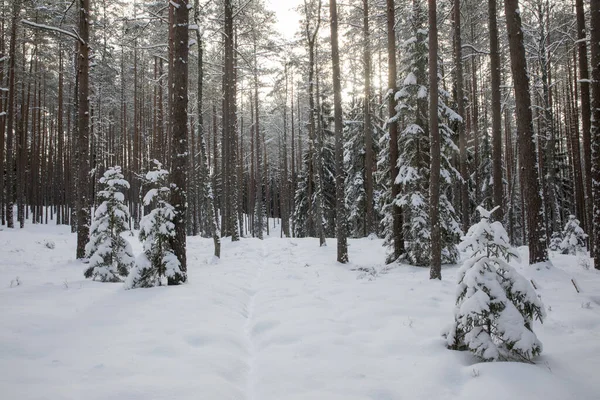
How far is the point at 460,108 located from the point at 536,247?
8.35 metres

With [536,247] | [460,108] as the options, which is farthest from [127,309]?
[460,108]

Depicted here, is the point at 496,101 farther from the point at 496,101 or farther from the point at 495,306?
the point at 495,306

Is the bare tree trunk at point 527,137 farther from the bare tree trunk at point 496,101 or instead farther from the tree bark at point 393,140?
the tree bark at point 393,140

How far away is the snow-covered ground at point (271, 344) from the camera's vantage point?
11.0 ft

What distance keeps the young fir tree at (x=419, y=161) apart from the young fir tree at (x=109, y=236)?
818cm

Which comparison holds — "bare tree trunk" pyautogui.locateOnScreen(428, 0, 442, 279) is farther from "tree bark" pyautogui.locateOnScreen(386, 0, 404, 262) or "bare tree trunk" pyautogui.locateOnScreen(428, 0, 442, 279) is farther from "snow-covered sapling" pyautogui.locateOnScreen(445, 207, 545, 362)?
"snow-covered sapling" pyautogui.locateOnScreen(445, 207, 545, 362)

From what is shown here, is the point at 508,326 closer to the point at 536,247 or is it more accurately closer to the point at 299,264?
the point at 536,247

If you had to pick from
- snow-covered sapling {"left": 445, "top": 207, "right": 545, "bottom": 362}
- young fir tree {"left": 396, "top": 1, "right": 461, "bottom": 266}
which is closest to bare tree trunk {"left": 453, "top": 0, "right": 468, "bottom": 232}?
young fir tree {"left": 396, "top": 1, "right": 461, "bottom": 266}

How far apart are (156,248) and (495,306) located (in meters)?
6.57

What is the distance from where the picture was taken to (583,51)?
461 inches

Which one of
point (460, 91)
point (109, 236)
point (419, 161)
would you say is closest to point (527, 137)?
point (419, 161)

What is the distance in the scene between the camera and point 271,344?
4.89 m

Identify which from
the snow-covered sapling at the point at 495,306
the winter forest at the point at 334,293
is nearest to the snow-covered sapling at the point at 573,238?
the winter forest at the point at 334,293

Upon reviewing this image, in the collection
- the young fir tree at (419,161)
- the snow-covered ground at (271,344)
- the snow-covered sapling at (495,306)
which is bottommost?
the snow-covered ground at (271,344)
